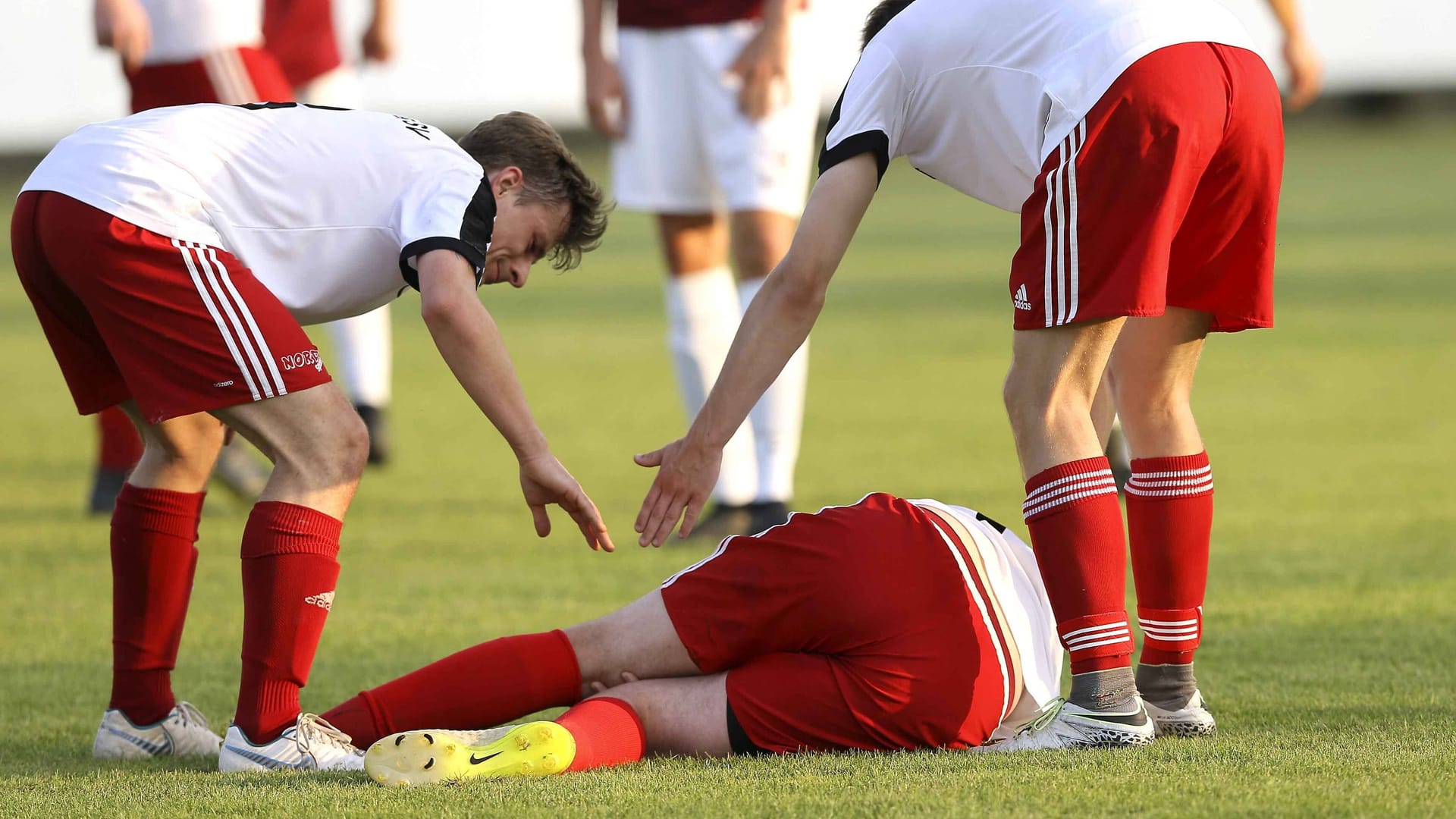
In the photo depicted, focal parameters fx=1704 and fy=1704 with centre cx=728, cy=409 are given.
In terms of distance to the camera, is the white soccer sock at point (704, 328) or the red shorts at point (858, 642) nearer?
the red shorts at point (858, 642)

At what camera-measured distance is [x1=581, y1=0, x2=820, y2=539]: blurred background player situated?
5000 millimetres

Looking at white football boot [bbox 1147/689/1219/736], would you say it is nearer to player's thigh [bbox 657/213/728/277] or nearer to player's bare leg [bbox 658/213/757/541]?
player's bare leg [bbox 658/213/757/541]

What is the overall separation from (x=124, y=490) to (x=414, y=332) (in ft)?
30.7

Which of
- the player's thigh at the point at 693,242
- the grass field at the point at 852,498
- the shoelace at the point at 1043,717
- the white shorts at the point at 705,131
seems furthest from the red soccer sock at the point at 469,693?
the player's thigh at the point at 693,242

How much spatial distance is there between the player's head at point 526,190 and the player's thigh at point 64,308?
650 millimetres

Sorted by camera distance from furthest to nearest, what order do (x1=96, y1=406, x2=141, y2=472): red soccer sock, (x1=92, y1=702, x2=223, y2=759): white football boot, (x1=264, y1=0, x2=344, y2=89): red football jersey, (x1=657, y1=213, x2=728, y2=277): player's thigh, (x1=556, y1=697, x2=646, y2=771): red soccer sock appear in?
(x1=264, y1=0, x2=344, y2=89): red football jersey → (x1=96, y1=406, x2=141, y2=472): red soccer sock → (x1=657, y1=213, x2=728, y2=277): player's thigh → (x1=92, y1=702, x2=223, y2=759): white football boot → (x1=556, y1=697, x2=646, y2=771): red soccer sock

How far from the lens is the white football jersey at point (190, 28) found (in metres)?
5.04

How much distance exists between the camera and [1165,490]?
3.02 m

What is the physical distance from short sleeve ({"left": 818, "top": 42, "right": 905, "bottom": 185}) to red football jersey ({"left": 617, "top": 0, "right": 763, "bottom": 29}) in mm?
2428

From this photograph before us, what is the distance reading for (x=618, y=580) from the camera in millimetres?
4543

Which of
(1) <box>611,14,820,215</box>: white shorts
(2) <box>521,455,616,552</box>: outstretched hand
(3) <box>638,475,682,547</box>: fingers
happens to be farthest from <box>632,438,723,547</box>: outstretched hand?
(1) <box>611,14,820,215</box>: white shorts

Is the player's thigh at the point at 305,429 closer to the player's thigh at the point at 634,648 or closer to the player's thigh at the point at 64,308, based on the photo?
the player's thigh at the point at 64,308

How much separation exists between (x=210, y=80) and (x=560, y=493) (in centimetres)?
280

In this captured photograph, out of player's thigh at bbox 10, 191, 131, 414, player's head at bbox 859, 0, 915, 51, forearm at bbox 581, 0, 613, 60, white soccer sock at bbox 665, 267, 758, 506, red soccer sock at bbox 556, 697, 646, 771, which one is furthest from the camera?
forearm at bbox 581, 0, 613, 60
